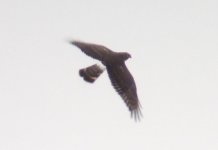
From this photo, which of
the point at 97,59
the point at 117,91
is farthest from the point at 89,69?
the point at 117,91

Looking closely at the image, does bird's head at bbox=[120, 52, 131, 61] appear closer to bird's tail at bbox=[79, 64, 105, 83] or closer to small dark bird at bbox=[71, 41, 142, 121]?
small dark bird at bbox=[71, 41, 142, 121]

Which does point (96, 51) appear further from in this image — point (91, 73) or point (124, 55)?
point (124, 55)

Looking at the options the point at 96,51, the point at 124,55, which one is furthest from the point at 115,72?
the point at 96,51

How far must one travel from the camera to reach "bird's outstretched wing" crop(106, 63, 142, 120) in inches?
367

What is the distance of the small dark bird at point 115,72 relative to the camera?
8.90m

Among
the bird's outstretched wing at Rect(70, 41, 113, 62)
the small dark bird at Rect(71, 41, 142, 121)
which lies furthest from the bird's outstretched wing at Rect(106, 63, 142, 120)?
the bird's outstretched wing at Rect(70, 41, 113, 62)

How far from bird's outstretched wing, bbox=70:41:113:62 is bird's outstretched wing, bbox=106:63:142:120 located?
0.47 meters

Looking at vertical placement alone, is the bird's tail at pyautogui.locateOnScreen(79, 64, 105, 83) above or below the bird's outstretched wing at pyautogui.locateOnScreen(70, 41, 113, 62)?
below

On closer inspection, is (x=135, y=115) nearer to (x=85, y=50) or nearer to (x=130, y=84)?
(x=130, y=84)

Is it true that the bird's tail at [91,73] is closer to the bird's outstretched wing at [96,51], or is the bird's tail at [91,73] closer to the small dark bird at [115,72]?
the small dark bird at [115,72]

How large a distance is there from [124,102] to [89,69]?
116 centimetres

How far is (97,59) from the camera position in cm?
886

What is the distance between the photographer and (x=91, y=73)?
352 inches

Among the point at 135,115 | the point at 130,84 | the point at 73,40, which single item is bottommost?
the point at 135,115
